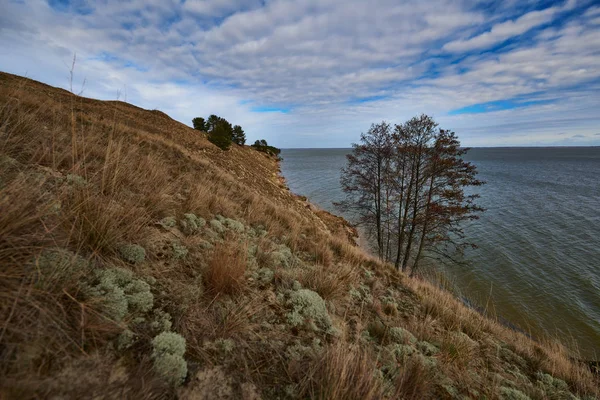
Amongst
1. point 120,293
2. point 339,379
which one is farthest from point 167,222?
point 339,379

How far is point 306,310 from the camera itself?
2.90 m

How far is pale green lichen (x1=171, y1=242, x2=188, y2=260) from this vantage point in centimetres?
298

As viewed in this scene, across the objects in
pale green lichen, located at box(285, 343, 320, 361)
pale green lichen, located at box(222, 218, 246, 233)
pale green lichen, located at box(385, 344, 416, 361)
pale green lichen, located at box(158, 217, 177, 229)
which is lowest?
pale green lichen, located at box(385, 344, 416, 361)

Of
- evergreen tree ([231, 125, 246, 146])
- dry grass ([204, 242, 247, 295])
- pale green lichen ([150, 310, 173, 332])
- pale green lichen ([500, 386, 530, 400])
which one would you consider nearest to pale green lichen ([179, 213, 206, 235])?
dry grass ([204, 242, 247, 295])

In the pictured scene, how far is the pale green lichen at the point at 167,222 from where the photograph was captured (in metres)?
3.51

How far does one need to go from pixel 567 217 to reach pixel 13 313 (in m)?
38.1

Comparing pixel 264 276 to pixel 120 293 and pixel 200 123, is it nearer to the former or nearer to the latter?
pixel 120 293

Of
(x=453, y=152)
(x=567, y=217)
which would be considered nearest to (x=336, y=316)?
(x=453, y=152)

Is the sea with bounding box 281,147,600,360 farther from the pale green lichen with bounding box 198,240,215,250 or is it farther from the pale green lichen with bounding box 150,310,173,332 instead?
the pale green lichen with bounding box 150,310,173,332

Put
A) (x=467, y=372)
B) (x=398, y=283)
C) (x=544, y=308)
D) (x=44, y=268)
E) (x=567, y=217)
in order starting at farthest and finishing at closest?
(x=567, y=217) → (x=544, y=308) → (x=398, y=283) → (x=467, y=372) → (x=44, y=268)

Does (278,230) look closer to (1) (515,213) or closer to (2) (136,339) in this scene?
(2) (136,339)

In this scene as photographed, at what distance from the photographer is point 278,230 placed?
5777mm

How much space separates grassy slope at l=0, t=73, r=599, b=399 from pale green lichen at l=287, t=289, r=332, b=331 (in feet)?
0.05

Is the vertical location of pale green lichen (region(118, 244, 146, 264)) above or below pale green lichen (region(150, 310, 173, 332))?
above
